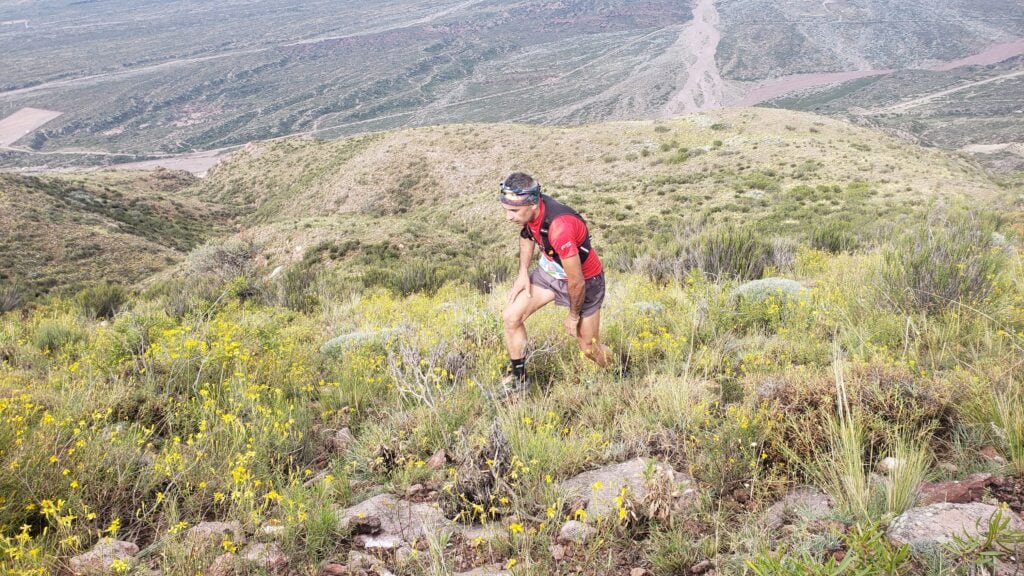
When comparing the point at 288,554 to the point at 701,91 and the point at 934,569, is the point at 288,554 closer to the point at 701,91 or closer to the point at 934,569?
the point at 934,569

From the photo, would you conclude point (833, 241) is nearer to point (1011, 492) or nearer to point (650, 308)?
point (650, 308)

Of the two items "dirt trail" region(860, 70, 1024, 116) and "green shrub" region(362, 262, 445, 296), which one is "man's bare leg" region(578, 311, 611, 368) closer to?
"green shrub" region(362, 262, 445, 296)

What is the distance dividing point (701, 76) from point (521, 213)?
5884 inches

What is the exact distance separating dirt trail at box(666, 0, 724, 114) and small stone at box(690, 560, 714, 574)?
373ft

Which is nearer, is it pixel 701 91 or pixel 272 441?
pixel 272 441

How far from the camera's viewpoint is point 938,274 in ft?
14.0

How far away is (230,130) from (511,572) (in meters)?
147

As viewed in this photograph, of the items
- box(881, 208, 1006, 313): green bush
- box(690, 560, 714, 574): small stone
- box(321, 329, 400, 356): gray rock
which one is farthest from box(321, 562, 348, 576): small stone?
box(881, 208, 1006, 313): green bush

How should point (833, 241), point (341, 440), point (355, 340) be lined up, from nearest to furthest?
1. point (341, 440)
2. point (355, 340)
3. point (833, 241)

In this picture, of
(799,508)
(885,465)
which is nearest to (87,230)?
(799,508)

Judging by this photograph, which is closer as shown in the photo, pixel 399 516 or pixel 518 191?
pixel 399 516

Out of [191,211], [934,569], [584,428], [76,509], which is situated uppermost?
[934,569]

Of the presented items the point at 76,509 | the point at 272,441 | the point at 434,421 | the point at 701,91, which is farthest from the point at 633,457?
the point at 701,91

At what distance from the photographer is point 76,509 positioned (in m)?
2.51
